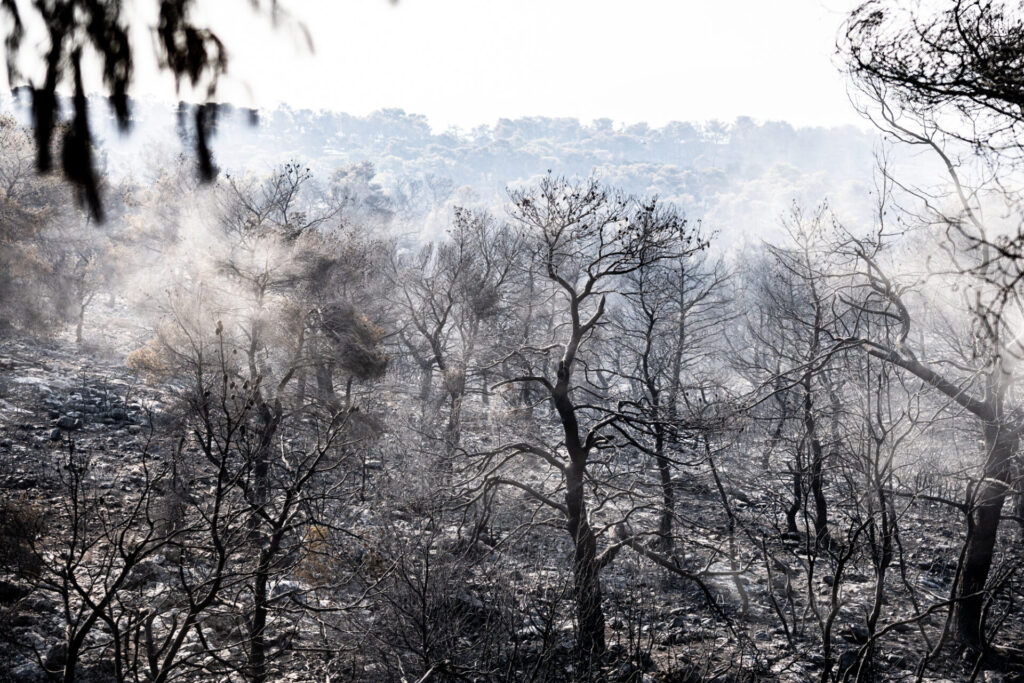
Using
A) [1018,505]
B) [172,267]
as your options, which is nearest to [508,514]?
[1018,505]

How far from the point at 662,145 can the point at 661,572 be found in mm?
155427

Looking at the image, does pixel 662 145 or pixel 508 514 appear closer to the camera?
pixel 508 514

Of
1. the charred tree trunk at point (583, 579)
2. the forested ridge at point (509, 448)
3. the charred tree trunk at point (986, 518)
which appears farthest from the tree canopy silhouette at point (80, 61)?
the charred tree trunk at point (986, 518)

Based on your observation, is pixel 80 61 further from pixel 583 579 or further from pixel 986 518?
pixel 986 518

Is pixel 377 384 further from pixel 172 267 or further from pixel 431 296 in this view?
pixel 172 267

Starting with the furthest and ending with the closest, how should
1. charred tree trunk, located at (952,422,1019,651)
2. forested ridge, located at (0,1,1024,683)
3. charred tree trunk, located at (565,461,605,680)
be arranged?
charred tree trunk, located at (952,422,1019,651) → charred tree trunk, located at (565,461,605,680) → forested ridge, located at (0,1,1024,683)

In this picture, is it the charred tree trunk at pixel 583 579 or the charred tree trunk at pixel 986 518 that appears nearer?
the charred tree trunk at pixel 583 579

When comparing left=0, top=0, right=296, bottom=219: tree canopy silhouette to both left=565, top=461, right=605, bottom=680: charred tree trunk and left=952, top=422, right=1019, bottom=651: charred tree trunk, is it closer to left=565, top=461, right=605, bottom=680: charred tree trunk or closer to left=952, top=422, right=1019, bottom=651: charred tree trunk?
left=565, top=461, right=605, bottom=680: charred tree trunk

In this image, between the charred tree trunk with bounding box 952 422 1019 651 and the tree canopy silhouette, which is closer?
the tree canopy silhouette

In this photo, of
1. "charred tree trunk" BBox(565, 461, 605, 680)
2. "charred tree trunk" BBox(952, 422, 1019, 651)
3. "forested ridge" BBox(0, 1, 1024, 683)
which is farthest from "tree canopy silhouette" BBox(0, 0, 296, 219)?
"charred tree trunk" BBox(952, 422, 1019, 651)

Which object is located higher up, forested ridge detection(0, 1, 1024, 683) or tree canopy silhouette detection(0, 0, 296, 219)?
tree canopy silhouette detection(0, 0, 296, 219)

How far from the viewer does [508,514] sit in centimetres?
1222

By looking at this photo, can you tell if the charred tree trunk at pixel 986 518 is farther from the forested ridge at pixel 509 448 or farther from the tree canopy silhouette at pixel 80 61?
the tree canopy silhouette at pixel 80 61

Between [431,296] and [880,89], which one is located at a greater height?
[880,89]
